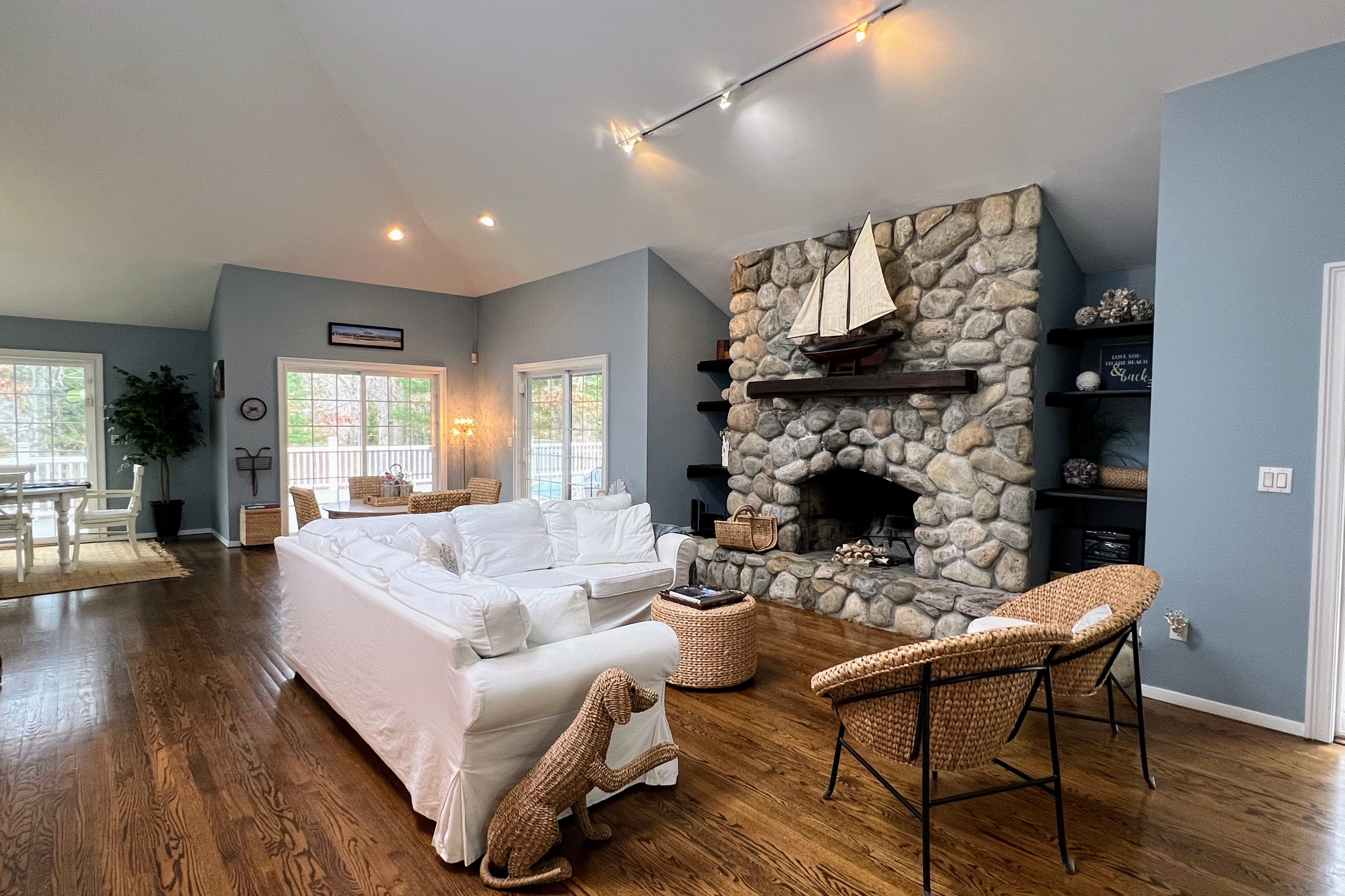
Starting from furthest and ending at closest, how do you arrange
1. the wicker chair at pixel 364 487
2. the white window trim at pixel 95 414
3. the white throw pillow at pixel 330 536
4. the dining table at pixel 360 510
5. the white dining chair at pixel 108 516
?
1. the white window trim at pixel 95 414
2. the wicker chair at pixel 364 487
3. the white dining chair at pixel 108 516
4. the dining table at pixel 360 510
5. the white throw pillow at pixel 330 536

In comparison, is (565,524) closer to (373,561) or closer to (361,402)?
(373,561)

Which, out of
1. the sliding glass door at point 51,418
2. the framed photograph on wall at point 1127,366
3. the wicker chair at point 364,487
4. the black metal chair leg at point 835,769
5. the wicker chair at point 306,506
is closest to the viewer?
the black metal chair leg at point 835,769

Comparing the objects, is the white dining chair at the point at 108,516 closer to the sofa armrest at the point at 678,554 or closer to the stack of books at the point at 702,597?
the sofa armrest at the point at 678,554

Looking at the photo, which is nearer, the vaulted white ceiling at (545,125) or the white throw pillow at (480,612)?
the white throw pillow at (480,612)

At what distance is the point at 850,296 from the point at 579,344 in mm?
3017

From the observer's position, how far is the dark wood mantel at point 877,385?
434cm

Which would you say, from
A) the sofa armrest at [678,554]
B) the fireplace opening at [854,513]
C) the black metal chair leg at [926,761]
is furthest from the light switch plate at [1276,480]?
the sofa armrest at [678,554]

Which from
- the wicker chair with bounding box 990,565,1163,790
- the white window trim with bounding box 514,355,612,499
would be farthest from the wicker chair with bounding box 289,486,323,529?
the wicker chair with bounding box 990,565,1163,790

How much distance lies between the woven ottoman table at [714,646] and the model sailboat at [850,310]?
2.12m

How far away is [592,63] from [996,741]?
421cm

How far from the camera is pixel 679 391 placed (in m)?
6.45

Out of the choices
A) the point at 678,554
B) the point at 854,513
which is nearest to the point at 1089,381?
the point at 854,513

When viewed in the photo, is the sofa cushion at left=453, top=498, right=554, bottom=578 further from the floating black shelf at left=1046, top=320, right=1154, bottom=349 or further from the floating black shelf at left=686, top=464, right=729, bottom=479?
the floating black shelf at left=1046, top=320, right=1154, bottom=349

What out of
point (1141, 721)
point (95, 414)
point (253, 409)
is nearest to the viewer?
point (1141, 721)
